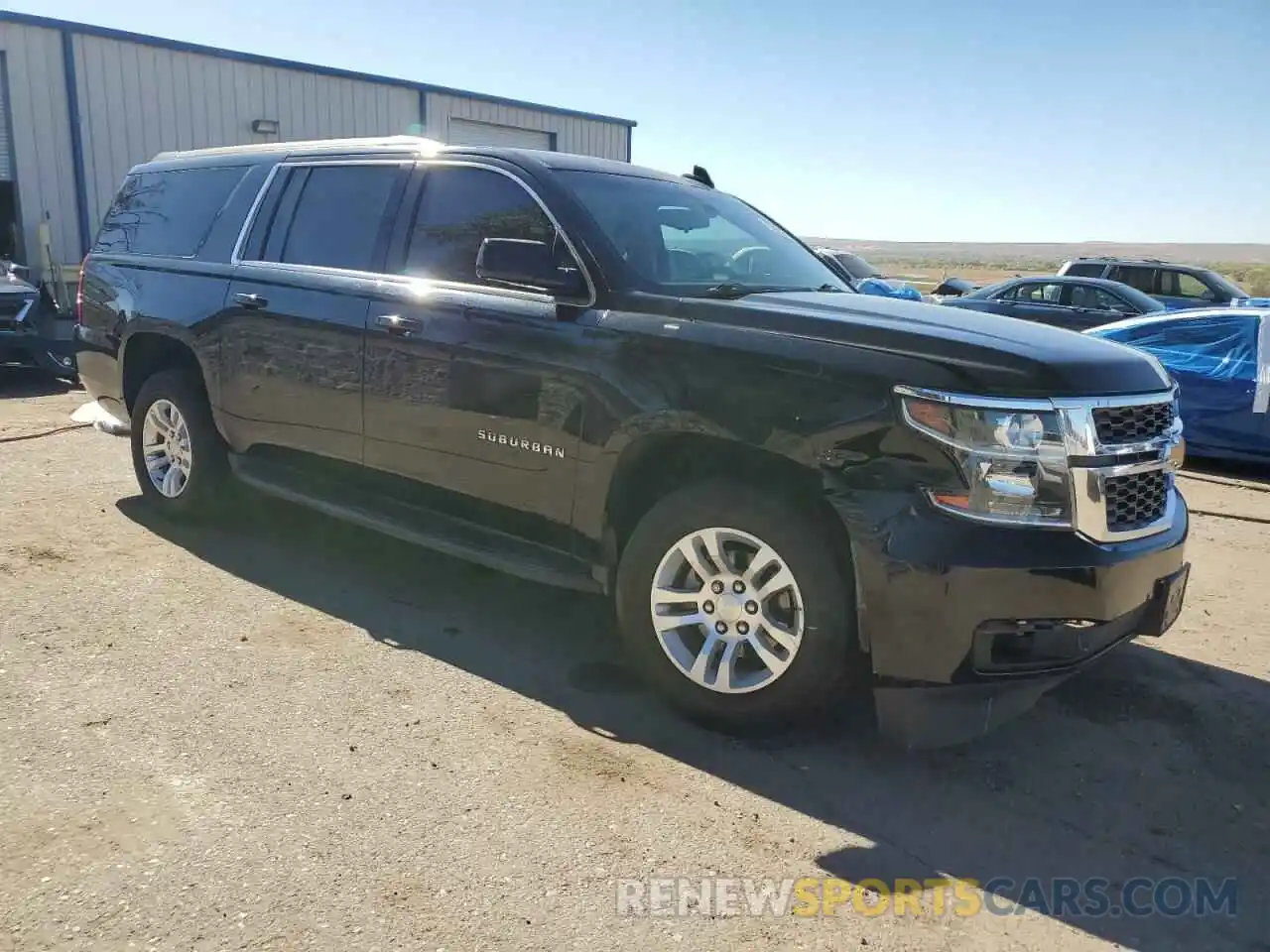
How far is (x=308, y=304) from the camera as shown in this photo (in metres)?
4.82

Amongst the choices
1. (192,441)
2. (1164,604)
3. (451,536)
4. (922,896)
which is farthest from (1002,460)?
(192,441)

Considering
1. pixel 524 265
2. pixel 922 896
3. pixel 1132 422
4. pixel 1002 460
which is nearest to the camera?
pixel 922 896

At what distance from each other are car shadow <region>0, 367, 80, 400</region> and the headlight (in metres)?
10.3

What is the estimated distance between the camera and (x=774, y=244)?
189 inches

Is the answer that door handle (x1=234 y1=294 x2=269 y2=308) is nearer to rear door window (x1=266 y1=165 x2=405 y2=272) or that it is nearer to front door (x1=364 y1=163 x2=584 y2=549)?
rear door window (x1=266 y1=165 x2=405 y2=272)

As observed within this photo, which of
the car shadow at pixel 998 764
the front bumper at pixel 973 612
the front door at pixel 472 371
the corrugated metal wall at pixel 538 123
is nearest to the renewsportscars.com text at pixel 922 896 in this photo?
the car shadow at pixel 998 764

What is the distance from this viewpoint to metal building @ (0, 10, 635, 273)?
50.4ft

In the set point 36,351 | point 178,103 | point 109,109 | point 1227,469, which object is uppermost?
point 178,103

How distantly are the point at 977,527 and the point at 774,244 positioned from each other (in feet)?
7.13

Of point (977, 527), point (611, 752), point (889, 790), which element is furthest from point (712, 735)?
point (977, 527)

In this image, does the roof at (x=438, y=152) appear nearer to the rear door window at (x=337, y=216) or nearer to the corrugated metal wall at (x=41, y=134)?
the rear door window at (x=337, y=216)

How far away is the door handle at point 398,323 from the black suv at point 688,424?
0.07ft

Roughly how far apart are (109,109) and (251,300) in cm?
1363

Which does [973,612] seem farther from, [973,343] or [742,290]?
[742,290]
